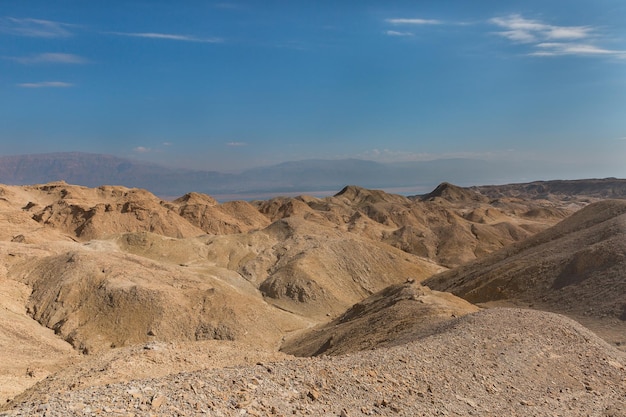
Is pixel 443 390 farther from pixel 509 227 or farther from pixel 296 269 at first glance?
pixel 509 227

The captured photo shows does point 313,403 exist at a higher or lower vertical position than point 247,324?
higher

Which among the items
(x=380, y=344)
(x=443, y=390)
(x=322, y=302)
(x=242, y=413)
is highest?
(x=242, y=413)

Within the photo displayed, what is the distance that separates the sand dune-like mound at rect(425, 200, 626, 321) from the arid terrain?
6.3 inches

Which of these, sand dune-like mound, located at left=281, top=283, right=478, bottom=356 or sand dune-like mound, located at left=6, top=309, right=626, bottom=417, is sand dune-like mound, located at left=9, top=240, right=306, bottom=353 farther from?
sand dune-like mound, located at left=6, top=309, right=626, bottom=417

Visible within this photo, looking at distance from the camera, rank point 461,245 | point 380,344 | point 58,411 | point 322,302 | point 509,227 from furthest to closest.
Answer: point 509,227, point 461,245, point 322,302, point 380,344, point 58,411

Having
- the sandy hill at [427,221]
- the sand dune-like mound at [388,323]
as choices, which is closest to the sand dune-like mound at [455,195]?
the sandy hill at [427,221]

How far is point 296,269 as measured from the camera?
5147cm

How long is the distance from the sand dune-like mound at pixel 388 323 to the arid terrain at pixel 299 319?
17 cm

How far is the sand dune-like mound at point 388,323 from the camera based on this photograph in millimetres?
22453

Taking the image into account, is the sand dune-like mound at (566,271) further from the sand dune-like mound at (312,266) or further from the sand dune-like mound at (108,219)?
the sand dune-like mound at (108,219)

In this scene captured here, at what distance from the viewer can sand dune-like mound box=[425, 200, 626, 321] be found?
104 ft

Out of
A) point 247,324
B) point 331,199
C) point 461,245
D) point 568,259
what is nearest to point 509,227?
point 461,245

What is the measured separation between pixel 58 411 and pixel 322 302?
39935mm

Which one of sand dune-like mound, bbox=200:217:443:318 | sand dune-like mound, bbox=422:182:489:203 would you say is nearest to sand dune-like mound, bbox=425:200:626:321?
sand dune-like mound, bbox=200:217:443:318
